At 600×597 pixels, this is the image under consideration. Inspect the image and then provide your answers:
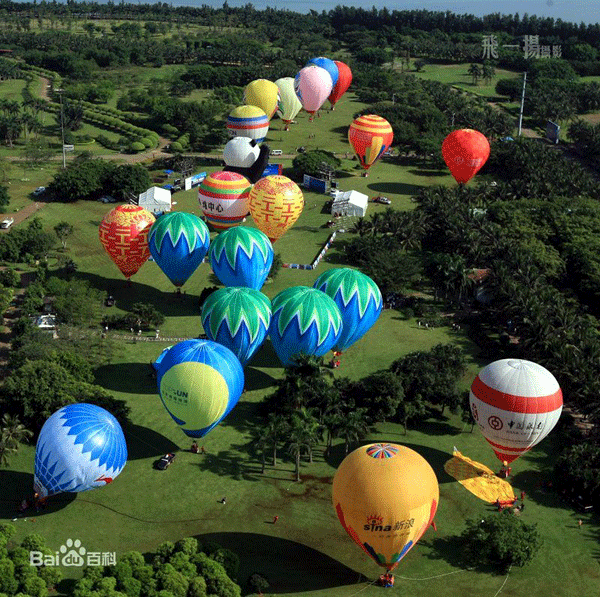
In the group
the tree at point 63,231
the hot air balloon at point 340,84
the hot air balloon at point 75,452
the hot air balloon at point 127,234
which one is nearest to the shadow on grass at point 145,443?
the hot air balloon at point 75,452

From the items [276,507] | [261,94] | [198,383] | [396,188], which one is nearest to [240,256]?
[198,383]

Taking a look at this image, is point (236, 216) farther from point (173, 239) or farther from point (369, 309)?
point (369, 309)

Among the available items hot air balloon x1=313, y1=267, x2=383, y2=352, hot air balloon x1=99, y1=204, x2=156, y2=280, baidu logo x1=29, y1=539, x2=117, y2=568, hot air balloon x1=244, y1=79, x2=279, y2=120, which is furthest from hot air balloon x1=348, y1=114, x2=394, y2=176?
baidu logo x1=29, y1=539, x2=117, y2=568

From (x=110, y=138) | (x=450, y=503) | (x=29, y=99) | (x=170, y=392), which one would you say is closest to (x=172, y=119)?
(x=110, y=138)

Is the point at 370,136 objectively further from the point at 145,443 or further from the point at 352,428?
the point at 145,443

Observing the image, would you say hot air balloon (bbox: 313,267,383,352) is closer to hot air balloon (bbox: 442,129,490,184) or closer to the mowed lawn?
the mowed lawn

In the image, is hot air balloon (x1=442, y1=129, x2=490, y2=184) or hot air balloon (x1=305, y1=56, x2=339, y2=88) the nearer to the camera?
hot air balloon (x1=442, y1=129, x2=490, y2=184)
